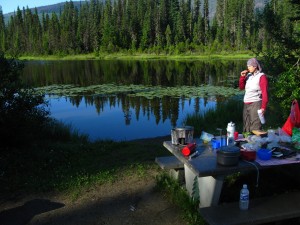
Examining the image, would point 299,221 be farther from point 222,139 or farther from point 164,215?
point 164,215

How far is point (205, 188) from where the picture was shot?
15.1ft

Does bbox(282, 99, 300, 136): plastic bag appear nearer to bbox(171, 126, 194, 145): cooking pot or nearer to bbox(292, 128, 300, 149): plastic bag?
bbox(292, 128, 300, 149): plastic bag

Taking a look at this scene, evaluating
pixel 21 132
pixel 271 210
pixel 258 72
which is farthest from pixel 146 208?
pixel 21 132

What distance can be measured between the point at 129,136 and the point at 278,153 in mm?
8230

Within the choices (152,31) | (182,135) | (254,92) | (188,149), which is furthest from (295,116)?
(152,31)

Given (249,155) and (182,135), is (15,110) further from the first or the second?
(249,155)

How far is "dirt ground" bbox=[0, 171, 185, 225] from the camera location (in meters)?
4.85

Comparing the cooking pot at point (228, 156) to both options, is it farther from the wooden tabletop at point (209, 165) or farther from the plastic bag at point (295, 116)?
the plastic bag at point (295, 116)

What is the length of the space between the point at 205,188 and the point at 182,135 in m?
0.81

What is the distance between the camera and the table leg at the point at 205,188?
14.4 ft

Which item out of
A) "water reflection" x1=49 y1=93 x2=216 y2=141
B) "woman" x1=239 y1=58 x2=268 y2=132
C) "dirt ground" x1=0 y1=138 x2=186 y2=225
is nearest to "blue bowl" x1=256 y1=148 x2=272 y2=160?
"dirt ground" x1=0 y1=138 x2=186 y2=225

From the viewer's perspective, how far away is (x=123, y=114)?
15695mm

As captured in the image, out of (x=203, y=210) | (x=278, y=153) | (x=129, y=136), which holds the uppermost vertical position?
(x=278, y=153)

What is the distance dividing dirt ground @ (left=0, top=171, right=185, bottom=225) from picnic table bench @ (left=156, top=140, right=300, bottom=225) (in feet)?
2.12
